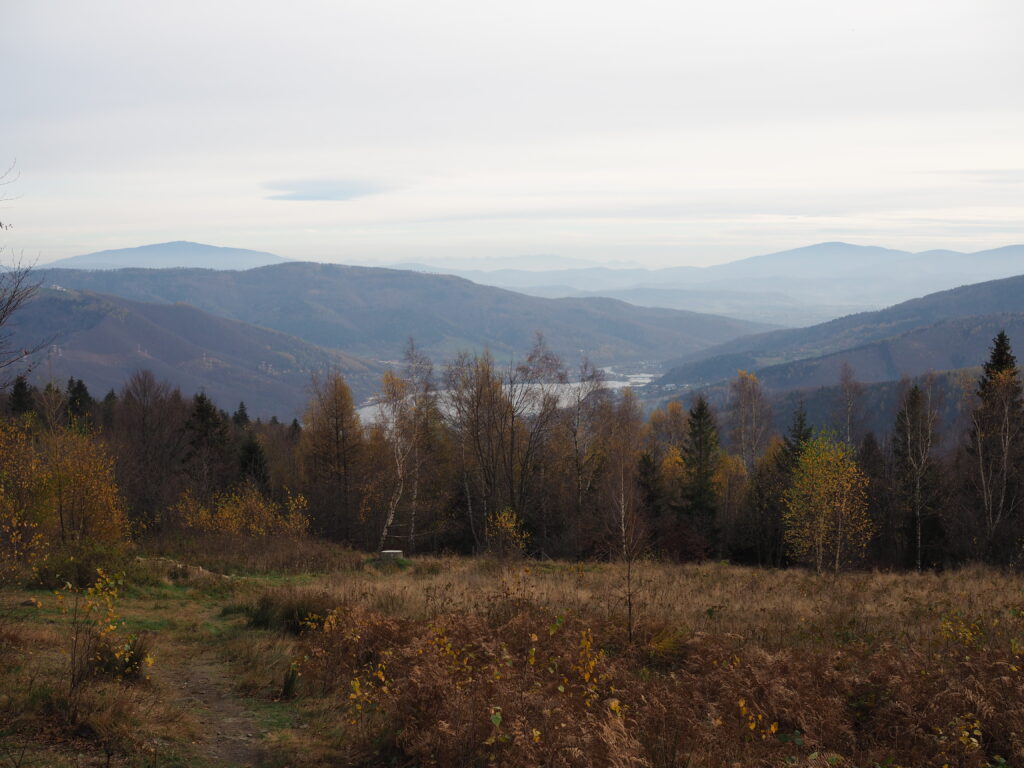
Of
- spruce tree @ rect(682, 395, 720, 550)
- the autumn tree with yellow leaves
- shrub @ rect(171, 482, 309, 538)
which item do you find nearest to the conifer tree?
the autumn tree with yellow leaves

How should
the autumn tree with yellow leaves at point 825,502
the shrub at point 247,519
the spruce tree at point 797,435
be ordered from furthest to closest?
the spruce tree at point 797,435
the autumn tree with yellow leaves at point 825,502
the shrub at point 247,519

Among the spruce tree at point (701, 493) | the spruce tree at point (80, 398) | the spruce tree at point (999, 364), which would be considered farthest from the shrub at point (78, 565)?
the spruce tree at point (80, 398)

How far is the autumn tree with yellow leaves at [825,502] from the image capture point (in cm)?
3033

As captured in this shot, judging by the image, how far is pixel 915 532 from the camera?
126 ft

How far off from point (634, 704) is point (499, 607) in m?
4.36

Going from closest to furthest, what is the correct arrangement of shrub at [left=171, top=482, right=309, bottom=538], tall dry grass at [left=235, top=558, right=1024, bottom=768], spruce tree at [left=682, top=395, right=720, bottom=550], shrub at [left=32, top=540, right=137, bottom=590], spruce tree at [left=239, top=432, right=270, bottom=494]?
tall dry grass at [left=235, top=558, right=1024, bottom=768] → shrub at [left=32, top=540, right=137, bottom=590] → shrub at [left=171, top=482, right=309, bottom=538] → spruce tree at [left=682, top=395, right=720, bottom=550] → spruce tree at [left=239, top=432, right=270, bottom=494]

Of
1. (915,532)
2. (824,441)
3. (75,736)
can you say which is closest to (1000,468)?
(915,532)

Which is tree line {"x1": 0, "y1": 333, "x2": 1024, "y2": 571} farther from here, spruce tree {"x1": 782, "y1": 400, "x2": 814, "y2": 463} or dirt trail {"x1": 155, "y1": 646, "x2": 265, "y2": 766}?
dirt trail {"x1": 155, "y1": 646, "x2": 265, "y2": 766}

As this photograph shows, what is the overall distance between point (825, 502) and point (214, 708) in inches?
1127

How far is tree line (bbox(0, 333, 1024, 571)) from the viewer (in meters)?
32.1

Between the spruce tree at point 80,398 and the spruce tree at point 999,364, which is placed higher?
the spruce tree at point 999,364

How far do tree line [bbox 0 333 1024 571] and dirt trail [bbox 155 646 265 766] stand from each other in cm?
1727

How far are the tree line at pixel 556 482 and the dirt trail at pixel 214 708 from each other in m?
Answer: 17.3

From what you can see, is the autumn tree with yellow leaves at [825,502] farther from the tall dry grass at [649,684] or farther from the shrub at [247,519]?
the shrub at [247,519]
